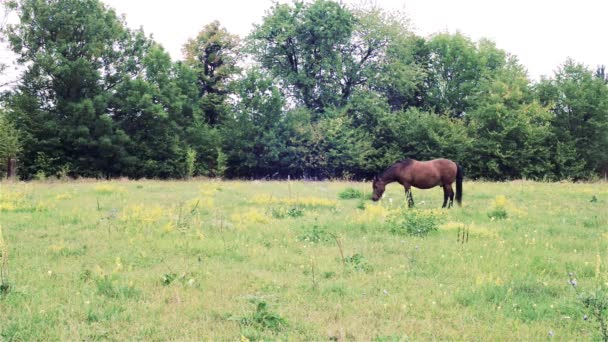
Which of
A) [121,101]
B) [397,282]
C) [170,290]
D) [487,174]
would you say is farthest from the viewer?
[487,174]

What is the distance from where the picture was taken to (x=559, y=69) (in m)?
41.3

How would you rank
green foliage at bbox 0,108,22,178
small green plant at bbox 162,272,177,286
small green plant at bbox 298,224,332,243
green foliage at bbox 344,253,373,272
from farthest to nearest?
1. green foliage at bbox 0,108,22,178
2. small green plant at bbox 298,224,332,243
3. green foliage at bbox 344,253,373,272
4. small green plant at bbox 162,272,177,286

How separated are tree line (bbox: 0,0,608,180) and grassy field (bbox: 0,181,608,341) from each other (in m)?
22.1

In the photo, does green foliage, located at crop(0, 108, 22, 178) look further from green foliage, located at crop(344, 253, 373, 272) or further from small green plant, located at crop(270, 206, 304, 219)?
green foliage, located at crop(344, 253, 373, 272)

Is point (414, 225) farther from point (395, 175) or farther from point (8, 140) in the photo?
point (8, 140)

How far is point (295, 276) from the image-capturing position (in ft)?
21.3

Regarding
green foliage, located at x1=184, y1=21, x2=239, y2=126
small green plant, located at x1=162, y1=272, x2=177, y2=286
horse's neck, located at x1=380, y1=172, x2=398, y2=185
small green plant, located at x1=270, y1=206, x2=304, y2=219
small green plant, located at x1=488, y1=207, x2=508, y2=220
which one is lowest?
small green plant, located at x1=162, y1=272, x2=177, y2=286

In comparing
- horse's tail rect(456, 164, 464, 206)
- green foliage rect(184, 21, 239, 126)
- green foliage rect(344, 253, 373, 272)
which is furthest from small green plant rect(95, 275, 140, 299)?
green foliage rect(184, 21, 239, 126)

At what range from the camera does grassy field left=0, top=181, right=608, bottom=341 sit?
4664mm

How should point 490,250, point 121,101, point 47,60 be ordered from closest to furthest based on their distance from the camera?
point 490,250, point 47,60, point 121,101

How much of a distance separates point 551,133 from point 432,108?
9744 millimetres

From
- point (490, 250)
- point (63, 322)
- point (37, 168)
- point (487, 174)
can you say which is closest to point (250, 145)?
point (37, 168)

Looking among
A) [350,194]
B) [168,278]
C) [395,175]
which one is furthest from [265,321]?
[350,194]

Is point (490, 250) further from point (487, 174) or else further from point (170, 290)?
point (487, 174)
